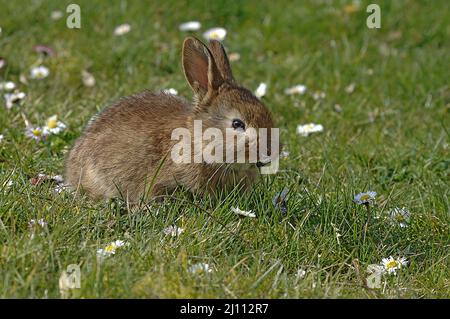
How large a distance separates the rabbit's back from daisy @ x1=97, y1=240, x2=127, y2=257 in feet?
2.33

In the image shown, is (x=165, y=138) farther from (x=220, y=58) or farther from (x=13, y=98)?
(x=13, y=98)

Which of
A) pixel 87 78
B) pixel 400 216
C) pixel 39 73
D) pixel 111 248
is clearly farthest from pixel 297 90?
pixel 111 248

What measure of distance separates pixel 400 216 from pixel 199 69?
139 centimetres

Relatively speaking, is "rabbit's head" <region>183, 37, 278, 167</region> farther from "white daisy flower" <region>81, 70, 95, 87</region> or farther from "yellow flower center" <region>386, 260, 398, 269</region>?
"white daisy flower" <region>81, 70, 95, 87</region>

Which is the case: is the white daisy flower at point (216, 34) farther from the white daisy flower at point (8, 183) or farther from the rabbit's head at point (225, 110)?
the white daisy flower at point (8, 183)

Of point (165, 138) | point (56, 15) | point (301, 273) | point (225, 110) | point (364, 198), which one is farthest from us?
point (56, 15)

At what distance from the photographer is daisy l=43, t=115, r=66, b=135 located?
229 inches

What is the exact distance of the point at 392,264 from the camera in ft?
15.1

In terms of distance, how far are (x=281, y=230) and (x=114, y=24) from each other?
3.74 meters

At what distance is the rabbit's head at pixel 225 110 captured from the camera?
4.82 meters

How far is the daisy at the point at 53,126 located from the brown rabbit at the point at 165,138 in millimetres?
495

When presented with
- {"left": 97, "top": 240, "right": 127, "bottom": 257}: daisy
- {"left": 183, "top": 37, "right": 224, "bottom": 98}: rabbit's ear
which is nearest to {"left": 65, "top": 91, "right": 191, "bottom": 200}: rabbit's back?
{"left": 183, "top": 37, "right": 224, "bottom": 98}: rabbit's ear
